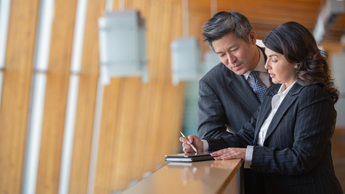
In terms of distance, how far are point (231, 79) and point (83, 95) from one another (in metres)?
3.83

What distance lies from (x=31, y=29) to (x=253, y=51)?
8.84ft

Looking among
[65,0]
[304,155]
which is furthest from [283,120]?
[65,0]

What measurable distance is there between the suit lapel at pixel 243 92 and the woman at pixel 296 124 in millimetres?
423

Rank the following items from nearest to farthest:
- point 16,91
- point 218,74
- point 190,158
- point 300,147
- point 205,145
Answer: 1. point 300,147
2. point 190,158
3. point 205,145
4. point 218,74
5. point 16,91

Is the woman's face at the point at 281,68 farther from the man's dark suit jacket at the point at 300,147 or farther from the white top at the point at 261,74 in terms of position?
the white top at the point at 261,74

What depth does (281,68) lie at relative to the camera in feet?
6.21

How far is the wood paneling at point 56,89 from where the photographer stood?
487 cm

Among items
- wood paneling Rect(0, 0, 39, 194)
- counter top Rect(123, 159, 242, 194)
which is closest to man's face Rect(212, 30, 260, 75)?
counter top Rect(123, 159, 242, 194)

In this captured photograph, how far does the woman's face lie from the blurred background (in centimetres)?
73

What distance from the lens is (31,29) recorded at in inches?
161

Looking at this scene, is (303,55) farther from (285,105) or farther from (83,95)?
(83,95)

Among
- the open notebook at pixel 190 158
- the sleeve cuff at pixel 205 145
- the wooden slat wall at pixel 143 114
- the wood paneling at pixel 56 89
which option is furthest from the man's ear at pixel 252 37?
the wooden slat wall at pixel 143 114

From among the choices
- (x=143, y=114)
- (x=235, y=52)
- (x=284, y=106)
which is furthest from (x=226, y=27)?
(x=143, y=114)

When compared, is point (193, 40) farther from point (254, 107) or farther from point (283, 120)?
point (283, 120)
